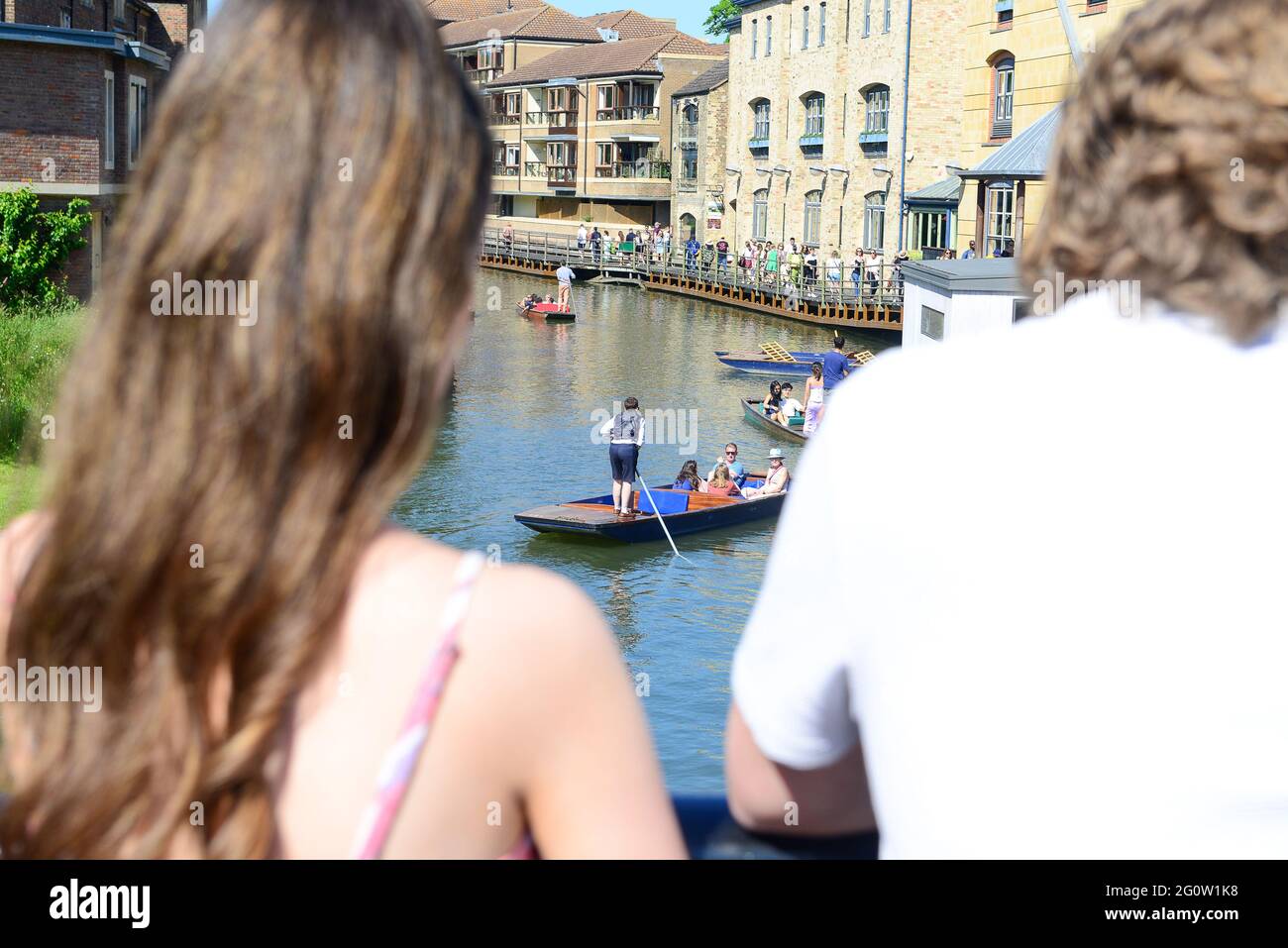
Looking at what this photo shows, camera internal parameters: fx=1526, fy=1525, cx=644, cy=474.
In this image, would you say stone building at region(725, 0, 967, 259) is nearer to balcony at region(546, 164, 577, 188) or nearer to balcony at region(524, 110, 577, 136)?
balcony at region(546, 164, 577, 188)

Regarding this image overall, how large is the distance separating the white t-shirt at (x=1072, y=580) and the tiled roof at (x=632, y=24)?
278 ft

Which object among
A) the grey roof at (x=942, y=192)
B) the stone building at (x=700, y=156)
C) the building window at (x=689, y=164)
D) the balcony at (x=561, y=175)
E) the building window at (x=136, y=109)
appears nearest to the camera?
→ the building window at (x=136, y=109)

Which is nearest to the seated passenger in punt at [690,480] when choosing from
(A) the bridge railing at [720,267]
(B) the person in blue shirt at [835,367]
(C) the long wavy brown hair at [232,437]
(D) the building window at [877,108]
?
(B) the person in blue shirt at [835,367]

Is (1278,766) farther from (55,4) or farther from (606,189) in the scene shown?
(606,189)

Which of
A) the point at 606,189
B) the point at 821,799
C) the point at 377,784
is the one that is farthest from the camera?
the point at 606,189

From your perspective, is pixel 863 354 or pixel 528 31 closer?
pixel 863 354

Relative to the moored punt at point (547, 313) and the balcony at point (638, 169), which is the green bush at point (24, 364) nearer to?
the moored punt at point (547, 313)

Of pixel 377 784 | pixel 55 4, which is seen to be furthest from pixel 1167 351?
pixel 55 4

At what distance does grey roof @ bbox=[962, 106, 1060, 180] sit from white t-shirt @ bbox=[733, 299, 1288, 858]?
→ 2874 centimetres

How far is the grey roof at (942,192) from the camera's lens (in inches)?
1655

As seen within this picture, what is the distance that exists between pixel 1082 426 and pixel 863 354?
34.3m

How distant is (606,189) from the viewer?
76750 mm

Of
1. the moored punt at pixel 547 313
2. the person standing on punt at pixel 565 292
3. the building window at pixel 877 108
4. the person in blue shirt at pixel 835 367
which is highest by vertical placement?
the building window at pixel 877 108

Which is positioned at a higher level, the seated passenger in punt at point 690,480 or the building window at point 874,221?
the building window at point 874,221
